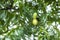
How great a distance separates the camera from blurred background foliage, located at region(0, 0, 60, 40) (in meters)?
1.07

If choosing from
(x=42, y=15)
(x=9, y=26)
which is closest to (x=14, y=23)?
(x=9, y=26)

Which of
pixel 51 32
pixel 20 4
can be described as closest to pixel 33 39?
pixel 51 32

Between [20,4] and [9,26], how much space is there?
0.54 ft

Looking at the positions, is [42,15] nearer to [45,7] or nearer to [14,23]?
[45,7]

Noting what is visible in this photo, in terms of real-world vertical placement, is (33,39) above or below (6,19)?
below

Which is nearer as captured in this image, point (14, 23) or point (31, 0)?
point (14, 23)

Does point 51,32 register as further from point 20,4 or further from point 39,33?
point 20,4

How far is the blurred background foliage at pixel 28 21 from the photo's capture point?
107 centimetres

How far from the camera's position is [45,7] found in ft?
4.06

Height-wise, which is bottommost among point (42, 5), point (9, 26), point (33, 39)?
point (33, 39)

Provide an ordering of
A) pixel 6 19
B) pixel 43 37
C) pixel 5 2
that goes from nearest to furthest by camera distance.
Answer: pixel 43 37
pixel 6 19
pixel 5 2

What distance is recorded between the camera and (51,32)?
114 centimetres

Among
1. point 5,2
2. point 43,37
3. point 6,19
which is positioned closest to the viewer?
point 43,37

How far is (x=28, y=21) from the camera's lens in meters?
1.12
